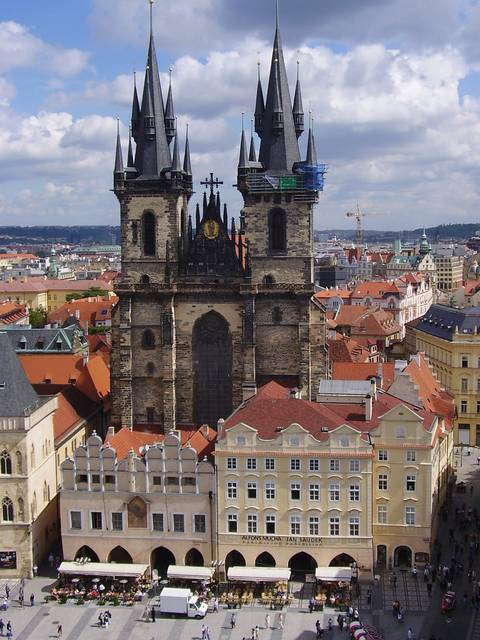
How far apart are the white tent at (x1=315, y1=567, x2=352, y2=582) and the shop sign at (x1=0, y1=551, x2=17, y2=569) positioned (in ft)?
71.3

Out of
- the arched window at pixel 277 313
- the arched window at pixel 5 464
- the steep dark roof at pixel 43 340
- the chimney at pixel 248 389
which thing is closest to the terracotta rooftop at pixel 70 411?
the arched window at pixel 5 464

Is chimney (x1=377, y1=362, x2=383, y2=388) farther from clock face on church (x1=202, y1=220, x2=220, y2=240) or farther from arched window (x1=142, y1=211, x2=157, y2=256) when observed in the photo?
arched window (x1=142, y1=211, x2=157, y2=256)

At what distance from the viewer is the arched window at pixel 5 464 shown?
62531 mm

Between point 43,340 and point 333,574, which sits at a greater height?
point 43,340

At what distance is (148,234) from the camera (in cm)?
7894

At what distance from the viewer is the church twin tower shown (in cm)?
7656

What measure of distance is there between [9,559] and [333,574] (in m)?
23.3

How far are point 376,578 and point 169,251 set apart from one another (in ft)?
110

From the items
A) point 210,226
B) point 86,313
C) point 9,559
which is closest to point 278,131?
point 210,226

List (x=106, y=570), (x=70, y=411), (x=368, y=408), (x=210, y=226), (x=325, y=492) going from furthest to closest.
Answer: (x=70, y=411), (x=210, y=226), (x=368, y=408), (x=325, y=492), (x=106, y=570)

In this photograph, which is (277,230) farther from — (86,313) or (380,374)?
(86,313)

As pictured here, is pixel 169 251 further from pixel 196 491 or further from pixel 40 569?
pixel 40 569

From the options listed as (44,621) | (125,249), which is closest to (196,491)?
(44,621)

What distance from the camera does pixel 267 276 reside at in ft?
252
